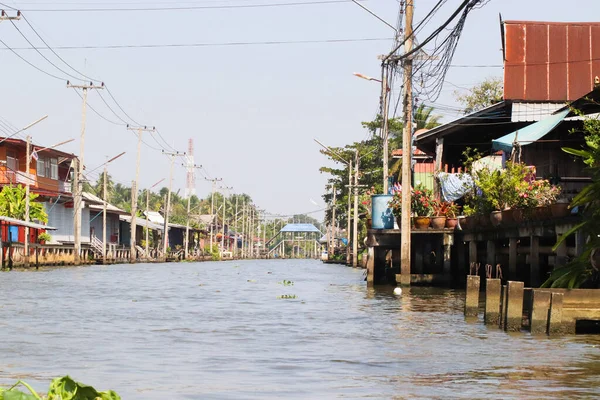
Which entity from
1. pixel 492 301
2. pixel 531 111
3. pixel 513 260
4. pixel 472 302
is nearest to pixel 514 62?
pixel 531 111

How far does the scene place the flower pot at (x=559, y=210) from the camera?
19.1 m

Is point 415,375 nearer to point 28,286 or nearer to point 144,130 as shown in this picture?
point 28,286

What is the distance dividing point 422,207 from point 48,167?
153ft

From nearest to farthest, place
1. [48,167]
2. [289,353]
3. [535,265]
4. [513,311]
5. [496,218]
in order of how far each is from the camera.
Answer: [289,353], [513,311], [535,265], [496,218], [48,167]

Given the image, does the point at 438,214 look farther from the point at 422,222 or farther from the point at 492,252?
the point at 492,252

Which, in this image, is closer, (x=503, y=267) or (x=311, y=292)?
(x=503, y=267)

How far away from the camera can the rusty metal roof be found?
35219 mm

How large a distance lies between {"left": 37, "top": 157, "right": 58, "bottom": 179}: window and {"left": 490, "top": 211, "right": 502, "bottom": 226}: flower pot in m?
50.2

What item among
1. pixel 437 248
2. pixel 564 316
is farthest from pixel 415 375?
pixel 437 248

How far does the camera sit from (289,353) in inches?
533

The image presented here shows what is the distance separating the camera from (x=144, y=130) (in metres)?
84.5

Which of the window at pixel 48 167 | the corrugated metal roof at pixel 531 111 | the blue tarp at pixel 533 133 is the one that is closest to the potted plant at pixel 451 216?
the blue tarp at pixel 533 133

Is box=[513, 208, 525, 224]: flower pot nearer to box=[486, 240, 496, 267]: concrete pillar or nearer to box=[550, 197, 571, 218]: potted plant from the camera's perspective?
box=[550, 197, 571, 218]: potted plant

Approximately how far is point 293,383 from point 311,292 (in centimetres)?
2077
